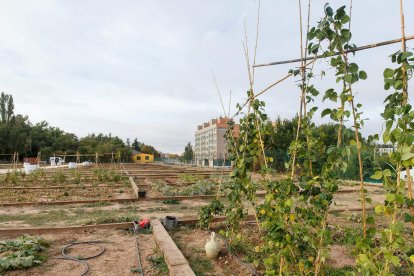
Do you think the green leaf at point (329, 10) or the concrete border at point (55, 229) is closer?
the green leaf at point (329, 10)

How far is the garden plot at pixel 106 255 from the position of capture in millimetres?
3652

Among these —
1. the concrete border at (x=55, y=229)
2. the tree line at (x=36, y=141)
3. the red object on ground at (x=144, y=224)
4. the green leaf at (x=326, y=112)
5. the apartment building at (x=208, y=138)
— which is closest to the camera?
the green leaf at (x=326, y=112)

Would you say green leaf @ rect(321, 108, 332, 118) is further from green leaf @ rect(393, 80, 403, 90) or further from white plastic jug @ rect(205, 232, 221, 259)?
white plastic jug @ rect(205, 232, 221, 259)

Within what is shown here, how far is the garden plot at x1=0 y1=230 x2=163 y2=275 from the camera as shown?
3.65m

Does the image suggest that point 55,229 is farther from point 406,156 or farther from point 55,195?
point 55,195

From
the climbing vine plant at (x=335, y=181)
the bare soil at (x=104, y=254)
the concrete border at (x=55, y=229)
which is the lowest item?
the bare soil at (x=104, y=254)

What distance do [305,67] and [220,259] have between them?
2.51 m

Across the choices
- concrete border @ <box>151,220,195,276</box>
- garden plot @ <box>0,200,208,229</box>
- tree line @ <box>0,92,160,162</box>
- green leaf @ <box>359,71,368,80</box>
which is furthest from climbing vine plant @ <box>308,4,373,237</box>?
tree line @ <box>0,92,160,162</box>

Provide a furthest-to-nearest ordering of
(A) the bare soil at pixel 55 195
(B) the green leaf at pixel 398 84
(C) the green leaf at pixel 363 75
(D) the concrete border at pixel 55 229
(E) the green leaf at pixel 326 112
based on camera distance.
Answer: (A) the bare soil at pixel 55 195, (D) the concrete border at pixel 55 229, (E) the green leaf at pixel 326 112, (C) the green leaf at pixel 363 75, (B) the green leaf at pixel 398 84

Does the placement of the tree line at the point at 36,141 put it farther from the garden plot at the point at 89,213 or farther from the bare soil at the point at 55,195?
the garden plot at the point at 89,213

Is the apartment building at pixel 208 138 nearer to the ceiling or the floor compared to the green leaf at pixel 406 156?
nearer to the ceiling

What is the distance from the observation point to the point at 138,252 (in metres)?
4.09

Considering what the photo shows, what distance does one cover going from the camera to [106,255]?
4.19m

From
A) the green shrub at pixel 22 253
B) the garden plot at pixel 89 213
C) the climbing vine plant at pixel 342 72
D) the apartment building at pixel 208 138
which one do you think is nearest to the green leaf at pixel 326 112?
the climbing vine plant at pixel 342 72
